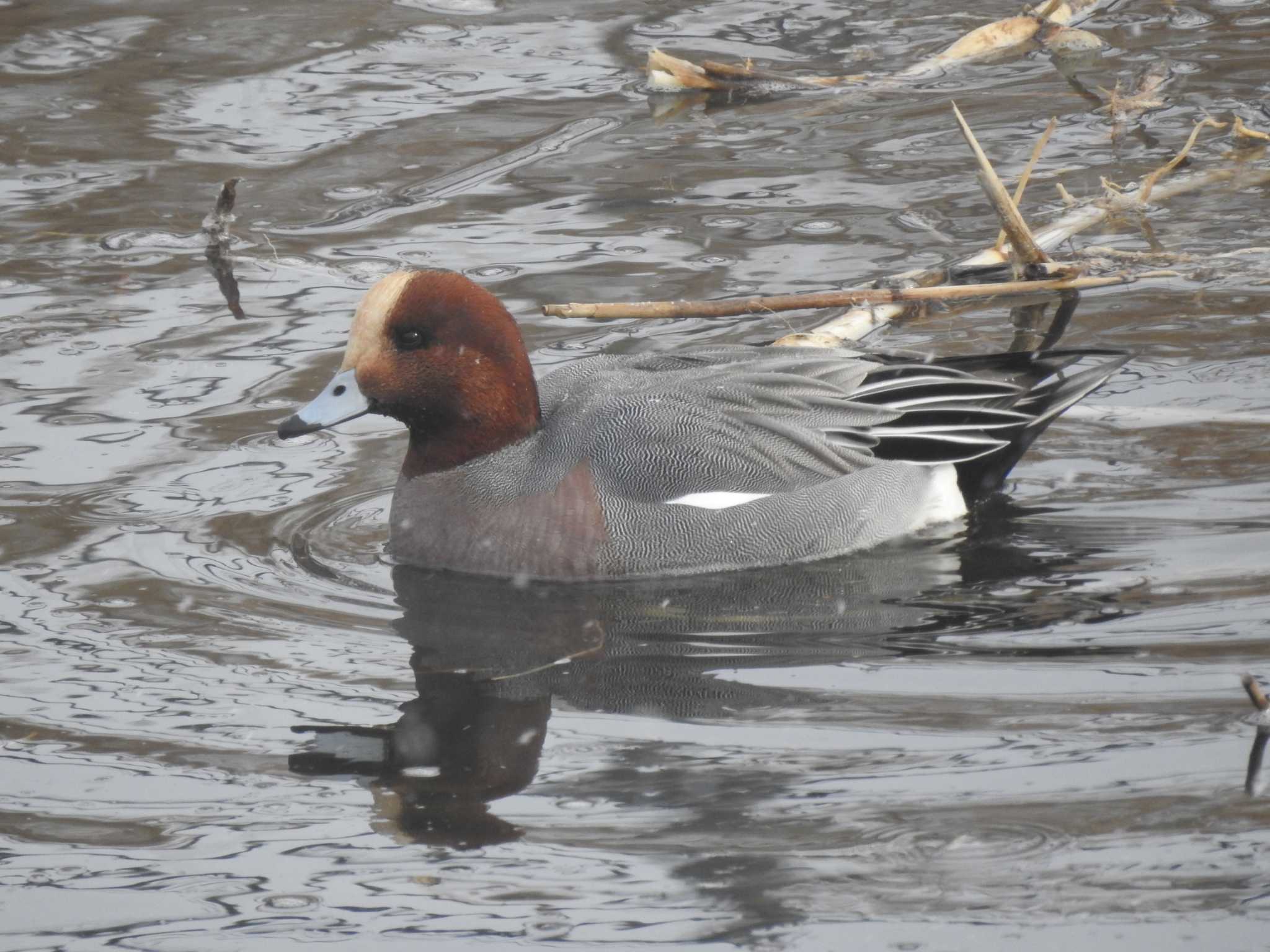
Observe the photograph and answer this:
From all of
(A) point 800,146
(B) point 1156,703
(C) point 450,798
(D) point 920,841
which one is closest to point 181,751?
(C) point 450,798

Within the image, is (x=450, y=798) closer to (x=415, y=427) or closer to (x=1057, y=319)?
(x=415, y=427)

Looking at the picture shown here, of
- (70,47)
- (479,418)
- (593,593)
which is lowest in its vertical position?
(593,593)

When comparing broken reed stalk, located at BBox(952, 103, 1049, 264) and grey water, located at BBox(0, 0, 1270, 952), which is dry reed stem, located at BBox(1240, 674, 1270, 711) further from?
broken reed stalk, located at BBox(952, 103, 1049, 264)

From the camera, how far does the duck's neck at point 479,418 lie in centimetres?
528

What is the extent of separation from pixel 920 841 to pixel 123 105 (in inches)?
294

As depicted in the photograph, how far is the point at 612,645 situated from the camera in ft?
15.2

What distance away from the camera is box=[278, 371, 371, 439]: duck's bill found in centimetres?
512

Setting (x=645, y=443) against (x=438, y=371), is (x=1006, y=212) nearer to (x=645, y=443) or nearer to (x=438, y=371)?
(x=645, y=443)

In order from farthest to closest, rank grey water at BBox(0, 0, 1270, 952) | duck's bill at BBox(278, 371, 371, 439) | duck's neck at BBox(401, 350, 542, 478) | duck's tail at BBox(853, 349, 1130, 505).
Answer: duck's tail at BBox(853, 349, 1130, 505), duck's neck at BBox(401, 350, 542, 478), duck's bill at BBox(278, 371, 371, 439), grey water at BBox(0, 0, 1270, 952)

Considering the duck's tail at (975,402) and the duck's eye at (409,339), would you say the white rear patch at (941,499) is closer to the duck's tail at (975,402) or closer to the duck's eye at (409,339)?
the duck's tail at (975,402)

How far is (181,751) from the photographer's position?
4.02 metres

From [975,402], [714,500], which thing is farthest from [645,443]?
[975,402]

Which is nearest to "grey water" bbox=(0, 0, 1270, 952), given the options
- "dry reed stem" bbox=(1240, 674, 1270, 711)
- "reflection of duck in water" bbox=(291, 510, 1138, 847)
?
"reflection of duck in water" bbox=(291, 510, 1138, 847)

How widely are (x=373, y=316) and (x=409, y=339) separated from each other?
5.1 inches
